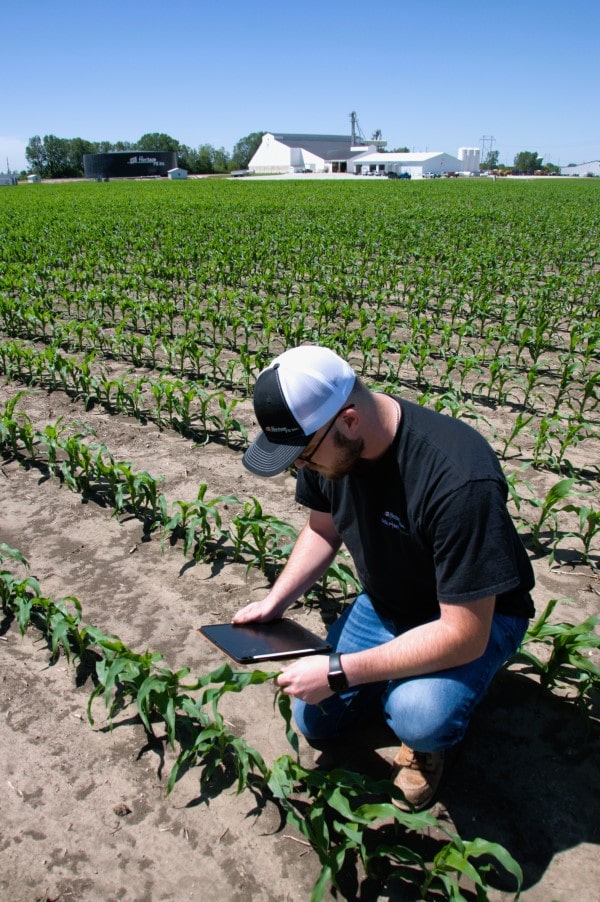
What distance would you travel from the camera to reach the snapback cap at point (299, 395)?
1.93 meters

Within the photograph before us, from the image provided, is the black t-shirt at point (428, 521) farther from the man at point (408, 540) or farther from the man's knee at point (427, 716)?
the man's knee at point (427, 716)

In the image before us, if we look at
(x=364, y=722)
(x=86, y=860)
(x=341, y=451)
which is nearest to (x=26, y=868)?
(x=86, y=860)

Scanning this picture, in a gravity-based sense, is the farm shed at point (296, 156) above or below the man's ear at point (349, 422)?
above

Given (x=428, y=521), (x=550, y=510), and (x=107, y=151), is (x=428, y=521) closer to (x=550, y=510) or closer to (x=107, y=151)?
(x=550, y=510)

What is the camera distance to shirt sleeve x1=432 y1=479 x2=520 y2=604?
1.89 metres

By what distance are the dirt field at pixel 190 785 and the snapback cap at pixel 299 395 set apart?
4.06 feet

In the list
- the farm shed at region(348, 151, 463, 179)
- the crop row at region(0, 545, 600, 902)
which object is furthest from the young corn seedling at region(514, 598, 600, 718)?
the farm shed at region(348, 151, 463, 179)

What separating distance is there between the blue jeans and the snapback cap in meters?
0.86

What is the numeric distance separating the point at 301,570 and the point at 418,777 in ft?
2.60

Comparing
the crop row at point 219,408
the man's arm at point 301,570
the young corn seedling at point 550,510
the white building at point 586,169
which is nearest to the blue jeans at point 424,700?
the man's arm at point 301,570

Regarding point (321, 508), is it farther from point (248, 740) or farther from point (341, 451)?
point (248, 740)

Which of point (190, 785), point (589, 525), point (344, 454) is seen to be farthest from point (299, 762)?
point (589, 525)

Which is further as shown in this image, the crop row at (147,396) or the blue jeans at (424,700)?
the crop row at (147,396)

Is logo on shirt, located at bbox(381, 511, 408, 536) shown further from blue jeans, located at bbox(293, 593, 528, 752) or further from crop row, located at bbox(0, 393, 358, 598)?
crop row, located at bbox(0, 393, 358, 598)
